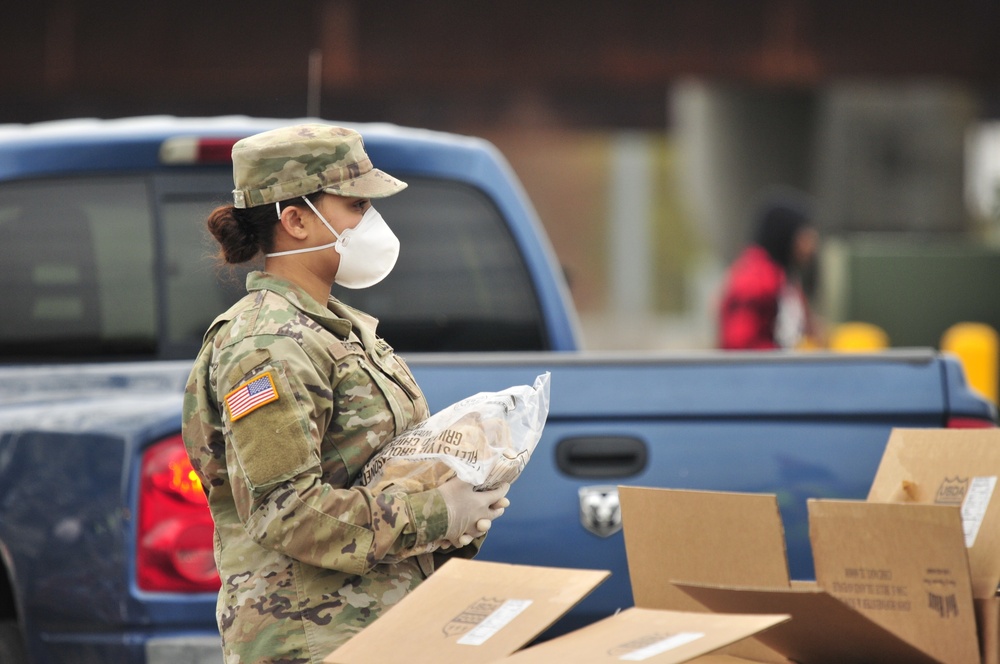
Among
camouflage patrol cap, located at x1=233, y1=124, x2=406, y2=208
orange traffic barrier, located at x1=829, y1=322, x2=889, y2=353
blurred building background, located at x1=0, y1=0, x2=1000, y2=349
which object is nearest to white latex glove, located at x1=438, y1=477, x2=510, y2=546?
camouflage patrol cap, located at x1=233, y1=124, x2=406, y2=208

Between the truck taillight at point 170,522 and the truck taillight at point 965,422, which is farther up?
the truck taillight at point 965,422

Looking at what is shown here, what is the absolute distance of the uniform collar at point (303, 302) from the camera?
2.44 metres

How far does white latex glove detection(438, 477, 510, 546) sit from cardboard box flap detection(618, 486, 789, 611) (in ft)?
0.89

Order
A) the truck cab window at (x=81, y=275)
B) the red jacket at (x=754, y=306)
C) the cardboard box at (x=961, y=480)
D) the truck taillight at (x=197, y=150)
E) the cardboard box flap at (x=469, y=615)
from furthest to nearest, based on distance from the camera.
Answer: the red jacket at (x=754, y=306) < the truck cab window at (x=81, y=275) < the truck taillight at (x=197, y=150) < the cardboard box at (x=961, y=480) < the cardboard box flap at (x=469, y=615)

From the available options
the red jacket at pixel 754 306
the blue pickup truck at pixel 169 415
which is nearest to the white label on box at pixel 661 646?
the blue pickup truck at pixel 169 415

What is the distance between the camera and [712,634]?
81.4 inches

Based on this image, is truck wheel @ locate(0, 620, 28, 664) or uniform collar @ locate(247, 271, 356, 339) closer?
uniform collar @ locate(247, 271, 356, 339)

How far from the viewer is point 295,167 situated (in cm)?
242

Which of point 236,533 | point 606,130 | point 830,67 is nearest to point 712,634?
point 236,533

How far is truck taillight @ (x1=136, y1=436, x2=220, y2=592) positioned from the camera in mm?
3104

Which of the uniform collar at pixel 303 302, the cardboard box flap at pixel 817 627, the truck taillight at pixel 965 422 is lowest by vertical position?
the cardboard box flap at pixel 817 627

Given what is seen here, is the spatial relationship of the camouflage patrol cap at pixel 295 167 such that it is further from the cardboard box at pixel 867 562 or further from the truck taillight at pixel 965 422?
the truck taillight at pixel 965 422

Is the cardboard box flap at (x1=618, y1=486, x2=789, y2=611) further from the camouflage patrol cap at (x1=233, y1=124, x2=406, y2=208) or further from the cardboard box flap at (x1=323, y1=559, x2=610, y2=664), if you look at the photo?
the camouflage patrol cap at (x1=233, y1=124, x2=406, y2=208)

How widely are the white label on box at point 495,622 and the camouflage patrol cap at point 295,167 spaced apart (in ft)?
2.52
